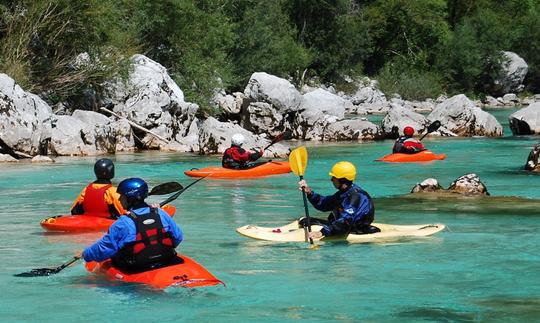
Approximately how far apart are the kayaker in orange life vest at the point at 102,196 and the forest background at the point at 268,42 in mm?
14375

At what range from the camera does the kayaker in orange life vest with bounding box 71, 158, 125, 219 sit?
10656 millimetres

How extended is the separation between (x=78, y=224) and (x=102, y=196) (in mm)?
444

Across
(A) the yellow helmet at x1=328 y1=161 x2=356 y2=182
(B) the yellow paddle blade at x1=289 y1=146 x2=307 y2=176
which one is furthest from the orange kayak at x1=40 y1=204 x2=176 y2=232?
(A) the yellow helmet at x1=328 y1=161 x2=356 y2=182

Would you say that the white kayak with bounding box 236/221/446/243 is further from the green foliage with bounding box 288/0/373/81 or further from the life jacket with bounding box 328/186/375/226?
the green foliage with bounding box 288/0/373/81

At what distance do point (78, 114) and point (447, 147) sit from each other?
33.0 feet

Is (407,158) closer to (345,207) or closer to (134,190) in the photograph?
(345,207)

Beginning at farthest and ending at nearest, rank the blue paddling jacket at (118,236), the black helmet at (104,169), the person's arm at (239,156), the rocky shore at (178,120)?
the rocky shore at (178,120), the person's arm at (239,156), the black helmet at (104,169), the blue paddling jacket at (118,236)

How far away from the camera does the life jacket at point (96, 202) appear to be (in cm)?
1081

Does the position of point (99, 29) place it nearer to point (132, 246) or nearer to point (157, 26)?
point (157, 26)

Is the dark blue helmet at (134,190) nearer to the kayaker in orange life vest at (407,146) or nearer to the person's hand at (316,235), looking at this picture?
the person's hand at (316,235)

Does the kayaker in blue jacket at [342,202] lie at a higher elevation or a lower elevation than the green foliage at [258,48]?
lower

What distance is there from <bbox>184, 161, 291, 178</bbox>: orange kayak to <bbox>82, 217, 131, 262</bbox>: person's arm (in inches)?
404

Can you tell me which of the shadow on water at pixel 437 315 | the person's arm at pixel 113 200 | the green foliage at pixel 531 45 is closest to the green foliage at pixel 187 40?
the person's arm at pixel 113 200

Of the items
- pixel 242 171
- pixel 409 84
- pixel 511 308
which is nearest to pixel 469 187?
pixel 242 171
